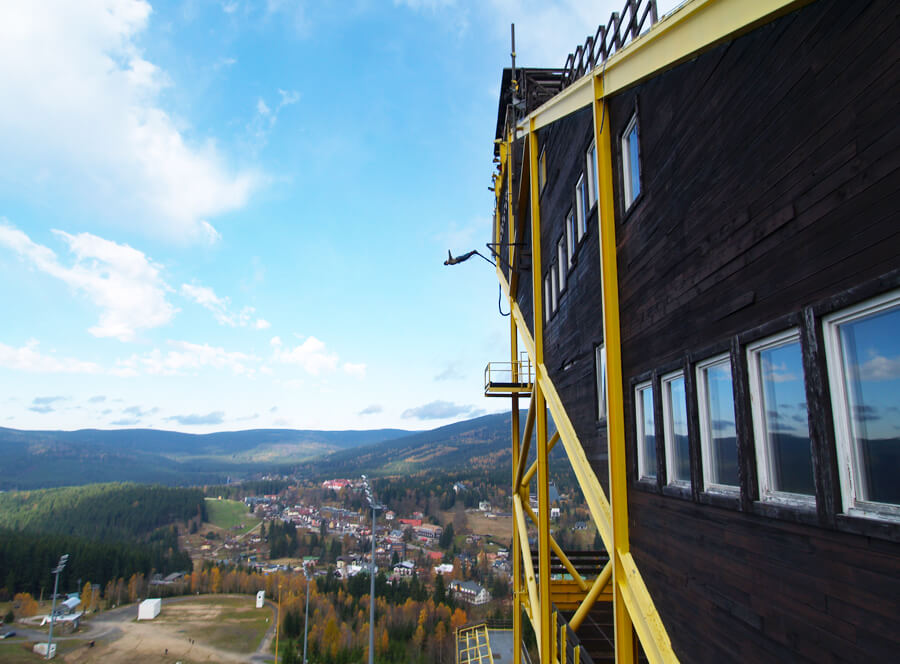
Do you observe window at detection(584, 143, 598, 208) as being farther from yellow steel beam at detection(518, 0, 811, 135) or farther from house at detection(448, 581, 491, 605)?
house at detection(448, 581, 491, 605)

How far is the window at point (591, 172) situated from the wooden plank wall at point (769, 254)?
1962mm

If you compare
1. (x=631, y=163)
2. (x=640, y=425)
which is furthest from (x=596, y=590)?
(x=631, y=163)

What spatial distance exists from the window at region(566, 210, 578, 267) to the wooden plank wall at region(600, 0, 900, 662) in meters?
3.16

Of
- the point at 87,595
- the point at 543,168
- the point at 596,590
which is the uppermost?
the point at 543,168

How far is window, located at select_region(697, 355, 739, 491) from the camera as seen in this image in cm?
419

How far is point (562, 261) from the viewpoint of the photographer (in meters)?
9.95

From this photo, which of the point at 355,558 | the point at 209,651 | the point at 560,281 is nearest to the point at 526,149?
the point at 560,281

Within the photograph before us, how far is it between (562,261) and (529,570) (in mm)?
6732

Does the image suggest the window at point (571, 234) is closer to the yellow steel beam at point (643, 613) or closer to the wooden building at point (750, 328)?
the wooden building at point (750, 328)

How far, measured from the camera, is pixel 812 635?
3102mm

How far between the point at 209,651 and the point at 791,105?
107 metres

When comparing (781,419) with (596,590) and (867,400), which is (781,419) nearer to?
(867,400)

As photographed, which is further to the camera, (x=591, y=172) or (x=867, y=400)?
(x=591, y=172)

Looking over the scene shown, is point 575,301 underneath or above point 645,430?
above
